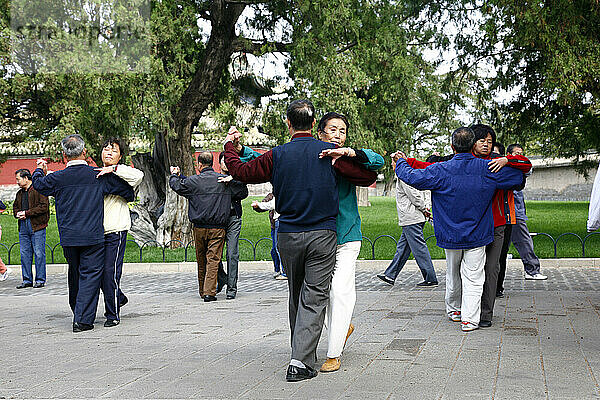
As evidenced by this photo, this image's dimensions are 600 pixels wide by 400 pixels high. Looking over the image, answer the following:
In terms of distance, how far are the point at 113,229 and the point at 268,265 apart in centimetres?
627

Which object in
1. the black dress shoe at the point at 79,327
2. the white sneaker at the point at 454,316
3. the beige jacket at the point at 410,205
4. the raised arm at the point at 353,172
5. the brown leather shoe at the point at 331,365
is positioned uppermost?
the raised arm at the point at 353,172

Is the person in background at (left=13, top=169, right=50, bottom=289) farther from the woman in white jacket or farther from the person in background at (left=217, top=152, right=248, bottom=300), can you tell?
the woman in white jacket

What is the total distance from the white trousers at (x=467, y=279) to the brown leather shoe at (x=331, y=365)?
6.51 feet

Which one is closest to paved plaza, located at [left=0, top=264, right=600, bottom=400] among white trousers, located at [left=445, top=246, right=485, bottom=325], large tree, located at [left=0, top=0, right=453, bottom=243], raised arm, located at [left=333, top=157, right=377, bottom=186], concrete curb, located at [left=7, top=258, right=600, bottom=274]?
white trousers, located at [left=445, top=246, right=485, bottom=325]

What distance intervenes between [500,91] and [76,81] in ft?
33.2

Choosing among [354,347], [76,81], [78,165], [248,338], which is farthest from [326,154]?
[76,81]

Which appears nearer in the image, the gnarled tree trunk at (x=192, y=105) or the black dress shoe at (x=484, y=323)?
the black dress shoe at (x=484, y=323)

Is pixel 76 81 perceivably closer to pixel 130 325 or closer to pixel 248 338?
pixel 130 325

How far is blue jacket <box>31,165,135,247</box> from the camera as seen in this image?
7.45 m

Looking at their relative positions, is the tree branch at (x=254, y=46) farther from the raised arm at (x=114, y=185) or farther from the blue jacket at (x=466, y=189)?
the blue jacket at (x=466, y=189)

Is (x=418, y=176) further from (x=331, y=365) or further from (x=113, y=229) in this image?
(x=113, y=229)

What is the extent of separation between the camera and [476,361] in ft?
17.8

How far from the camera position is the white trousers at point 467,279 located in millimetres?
6805

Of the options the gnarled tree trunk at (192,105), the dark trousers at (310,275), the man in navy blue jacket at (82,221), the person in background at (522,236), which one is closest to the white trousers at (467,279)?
the dark trousers at (310,275)
